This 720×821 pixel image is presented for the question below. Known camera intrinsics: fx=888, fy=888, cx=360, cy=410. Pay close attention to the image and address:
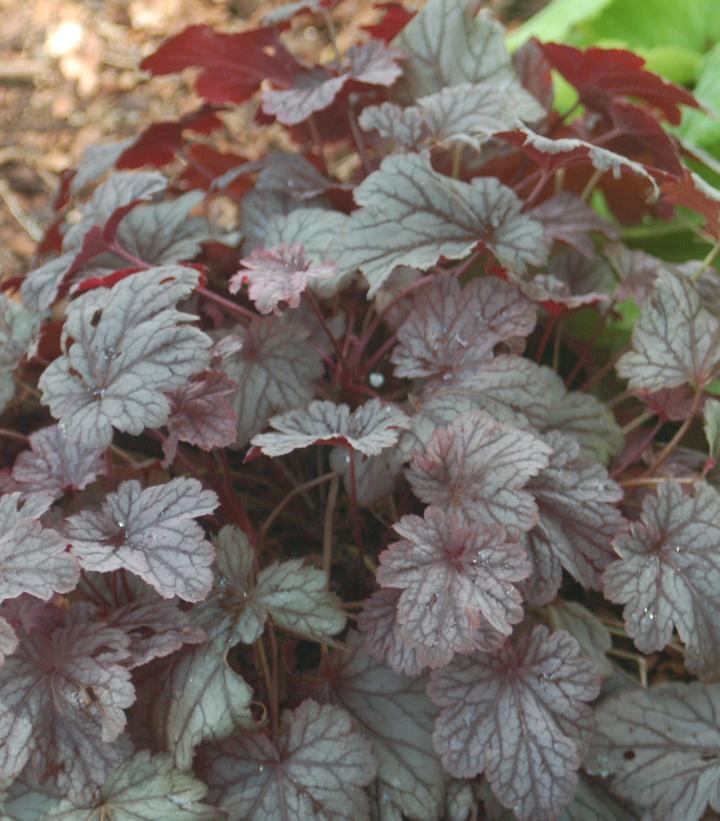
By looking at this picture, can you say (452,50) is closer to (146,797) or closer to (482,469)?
(482,469)

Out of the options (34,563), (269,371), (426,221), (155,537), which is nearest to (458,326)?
(426,221)

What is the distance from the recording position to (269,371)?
44.3 inches

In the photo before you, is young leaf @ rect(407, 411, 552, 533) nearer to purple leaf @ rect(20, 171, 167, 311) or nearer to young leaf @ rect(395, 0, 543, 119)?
purple leaf @ rect(20, 171, 167, 311)

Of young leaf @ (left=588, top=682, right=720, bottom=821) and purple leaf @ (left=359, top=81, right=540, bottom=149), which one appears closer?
young leaf @ (left=588, top=682, right=720, bottom=821)

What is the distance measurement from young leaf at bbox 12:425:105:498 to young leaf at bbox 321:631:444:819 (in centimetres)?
36

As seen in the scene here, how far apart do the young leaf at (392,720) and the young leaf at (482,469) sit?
0.22 meters

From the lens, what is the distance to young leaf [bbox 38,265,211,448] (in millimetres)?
923

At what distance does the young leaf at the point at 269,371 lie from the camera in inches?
43.7

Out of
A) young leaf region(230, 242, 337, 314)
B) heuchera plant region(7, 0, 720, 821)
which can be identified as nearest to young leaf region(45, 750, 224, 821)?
heuchera plant region(7, 0, 720, 821)

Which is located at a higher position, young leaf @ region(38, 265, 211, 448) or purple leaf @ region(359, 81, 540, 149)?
young leaf @ region(38, 265, 211, 448)

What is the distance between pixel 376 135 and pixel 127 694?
0.98m

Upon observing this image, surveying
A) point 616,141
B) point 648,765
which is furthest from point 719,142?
point 648,765

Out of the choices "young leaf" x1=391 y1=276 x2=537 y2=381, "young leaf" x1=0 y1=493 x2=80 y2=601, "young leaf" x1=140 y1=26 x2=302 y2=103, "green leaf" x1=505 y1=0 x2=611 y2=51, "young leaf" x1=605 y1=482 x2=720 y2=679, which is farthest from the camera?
"green leaf" x1=505 y1=0 x2=611 y2=51

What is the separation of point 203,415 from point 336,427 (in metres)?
0.15
